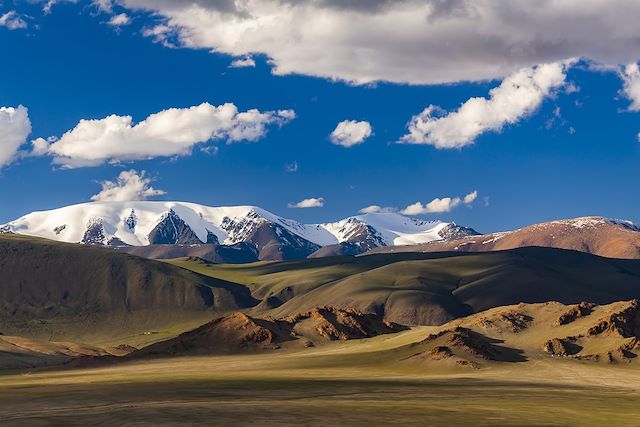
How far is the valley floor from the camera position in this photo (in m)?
91.9

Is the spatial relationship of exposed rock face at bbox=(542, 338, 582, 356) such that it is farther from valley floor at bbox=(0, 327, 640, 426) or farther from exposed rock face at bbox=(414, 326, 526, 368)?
valley floor at bbox=(0, 327, 640, 426)

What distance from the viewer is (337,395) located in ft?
398

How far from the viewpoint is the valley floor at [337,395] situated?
91.9 m

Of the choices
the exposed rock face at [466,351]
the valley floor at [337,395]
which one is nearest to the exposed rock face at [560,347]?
the exposed rock face at [466,351]

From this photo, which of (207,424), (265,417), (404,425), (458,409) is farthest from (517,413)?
(207,424)

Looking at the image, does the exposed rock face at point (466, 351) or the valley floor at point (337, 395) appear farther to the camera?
the exposed rock face at point (466, 351)

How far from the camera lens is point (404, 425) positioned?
283 feet

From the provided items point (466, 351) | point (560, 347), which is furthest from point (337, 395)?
point (560, 347)

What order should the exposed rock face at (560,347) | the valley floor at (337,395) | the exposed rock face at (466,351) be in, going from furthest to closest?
the exposed rock face at (560,347)
the exposed rock face at (466,351)
the valley floor at (337,395)

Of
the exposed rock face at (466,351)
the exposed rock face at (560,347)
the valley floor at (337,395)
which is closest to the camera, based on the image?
the valley floor at (337,395)

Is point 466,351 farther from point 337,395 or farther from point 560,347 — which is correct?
point 337,395

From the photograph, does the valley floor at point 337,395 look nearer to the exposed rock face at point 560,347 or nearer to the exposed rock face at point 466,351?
the exposed rock face at point 466,351

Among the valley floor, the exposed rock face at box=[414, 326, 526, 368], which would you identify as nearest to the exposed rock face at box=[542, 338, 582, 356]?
the exposed rock face at box=[414, 326, 526, 368]

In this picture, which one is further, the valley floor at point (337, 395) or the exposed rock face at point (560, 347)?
the exposed rock face at point (560, 347)
